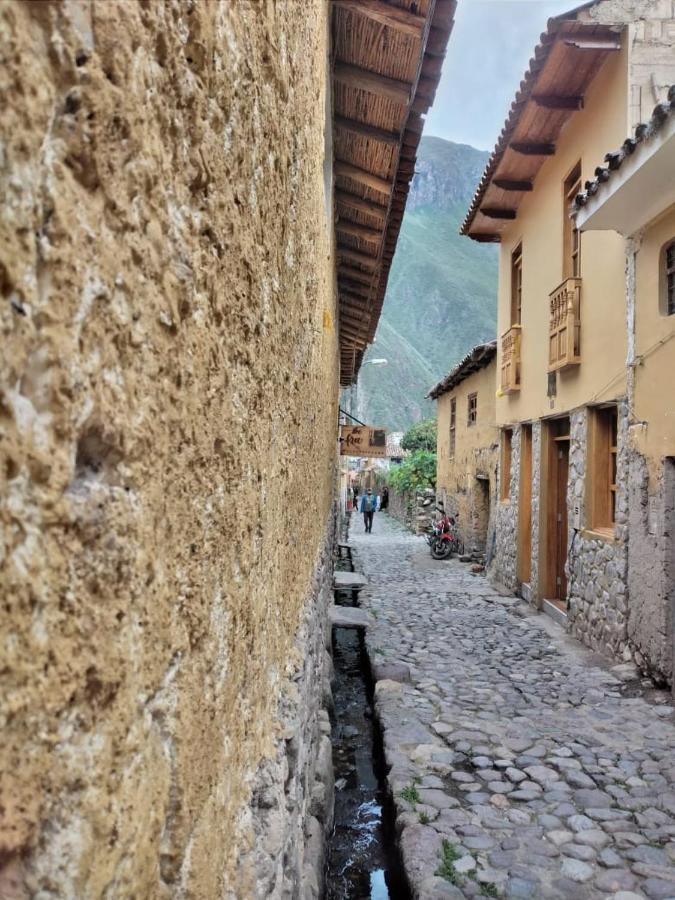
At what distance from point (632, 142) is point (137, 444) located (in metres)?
5.79

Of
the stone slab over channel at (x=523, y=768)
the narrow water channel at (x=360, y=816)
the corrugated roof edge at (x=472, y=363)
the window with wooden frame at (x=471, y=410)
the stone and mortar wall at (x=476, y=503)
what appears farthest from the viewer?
the window with wooden frame at (x=471, y=410)

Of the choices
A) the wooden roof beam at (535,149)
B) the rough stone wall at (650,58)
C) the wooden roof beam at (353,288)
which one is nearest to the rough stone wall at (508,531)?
the wooden roof beam at (353,288)

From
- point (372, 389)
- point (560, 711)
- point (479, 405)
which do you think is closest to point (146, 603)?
point (560, 711)

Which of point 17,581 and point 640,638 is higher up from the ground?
point 17,581

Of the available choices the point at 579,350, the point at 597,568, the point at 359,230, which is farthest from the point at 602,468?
the point at 359,230

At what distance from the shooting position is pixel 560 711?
5.67 m

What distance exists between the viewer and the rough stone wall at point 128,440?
52cm

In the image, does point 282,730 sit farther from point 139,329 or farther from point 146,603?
point 139,329

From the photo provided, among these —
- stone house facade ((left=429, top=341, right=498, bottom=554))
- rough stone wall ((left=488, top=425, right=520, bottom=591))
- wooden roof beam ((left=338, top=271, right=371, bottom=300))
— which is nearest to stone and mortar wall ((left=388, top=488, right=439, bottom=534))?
stone house facade ((left=429, top=341, right=498, bottom=554))

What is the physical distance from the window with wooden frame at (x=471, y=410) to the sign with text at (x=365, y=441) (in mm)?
2109

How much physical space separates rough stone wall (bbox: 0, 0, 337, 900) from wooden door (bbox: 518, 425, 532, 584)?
10080mm

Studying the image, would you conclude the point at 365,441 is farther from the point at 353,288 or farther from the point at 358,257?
the point at 358,257

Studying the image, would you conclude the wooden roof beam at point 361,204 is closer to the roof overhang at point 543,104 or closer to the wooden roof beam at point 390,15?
the wooden roof beam at point 390,15

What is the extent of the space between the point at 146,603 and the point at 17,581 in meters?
0.28
